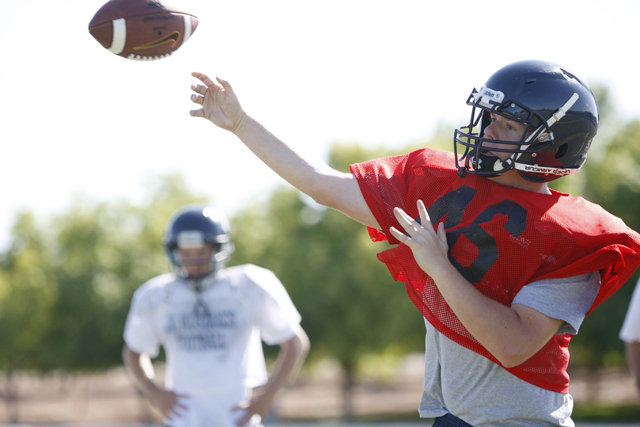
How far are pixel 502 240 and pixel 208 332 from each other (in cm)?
295

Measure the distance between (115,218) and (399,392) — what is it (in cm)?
1813

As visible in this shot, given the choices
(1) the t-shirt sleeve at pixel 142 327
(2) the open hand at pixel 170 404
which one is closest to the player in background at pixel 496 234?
(2) the open hand at pixel 170 404

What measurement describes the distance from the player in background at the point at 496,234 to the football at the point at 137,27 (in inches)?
26.3

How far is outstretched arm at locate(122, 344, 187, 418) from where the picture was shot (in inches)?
178

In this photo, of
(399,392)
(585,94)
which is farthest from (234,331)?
(399,392)

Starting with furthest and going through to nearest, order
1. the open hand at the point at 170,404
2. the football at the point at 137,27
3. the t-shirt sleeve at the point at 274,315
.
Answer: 1. the t-shirt sleeve at the point at 274,315
2. the open hand at the point at 170,404
3. the football at the point at 137,27

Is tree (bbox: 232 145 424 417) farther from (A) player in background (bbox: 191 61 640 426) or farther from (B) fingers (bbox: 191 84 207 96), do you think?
(B) fingers (bbox: 191 84 207 96)

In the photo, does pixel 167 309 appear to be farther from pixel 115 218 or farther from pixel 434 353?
pixel 115 218

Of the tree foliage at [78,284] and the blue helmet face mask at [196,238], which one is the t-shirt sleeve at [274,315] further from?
the tree foliage at [78,284]

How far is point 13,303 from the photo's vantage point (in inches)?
953

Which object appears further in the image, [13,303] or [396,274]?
[13,303]

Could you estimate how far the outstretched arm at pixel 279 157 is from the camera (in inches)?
95.7

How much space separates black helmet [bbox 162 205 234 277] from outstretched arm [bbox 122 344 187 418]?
782 mm

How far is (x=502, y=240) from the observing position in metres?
2.26
